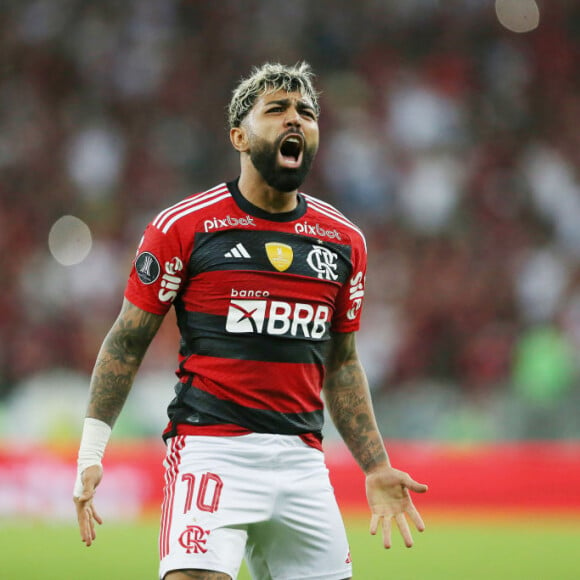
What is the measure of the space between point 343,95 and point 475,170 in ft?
7.83

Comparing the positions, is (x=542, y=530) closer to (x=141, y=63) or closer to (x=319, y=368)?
(x=319, y=368)

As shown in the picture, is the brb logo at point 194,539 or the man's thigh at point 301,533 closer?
the brb logo at point 194,539

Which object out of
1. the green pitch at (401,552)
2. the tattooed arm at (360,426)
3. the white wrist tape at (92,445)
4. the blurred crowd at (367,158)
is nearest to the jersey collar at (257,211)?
the tattooed arm at (360,426)

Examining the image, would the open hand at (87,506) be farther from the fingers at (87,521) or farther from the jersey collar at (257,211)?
the jersey collar at (257,211)

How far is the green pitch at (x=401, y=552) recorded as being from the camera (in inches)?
320

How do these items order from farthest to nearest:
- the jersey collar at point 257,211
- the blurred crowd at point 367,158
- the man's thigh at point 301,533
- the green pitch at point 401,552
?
the blurred crowd at point 367,158 < the green pitch at point 401,552 < the jersey collar at point 257,211 < the man's thigh at point 301,533

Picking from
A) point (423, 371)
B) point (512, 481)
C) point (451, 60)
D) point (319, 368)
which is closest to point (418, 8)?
point (451, 60)

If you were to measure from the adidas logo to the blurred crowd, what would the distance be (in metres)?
7.79

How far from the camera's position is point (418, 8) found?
55.8ft

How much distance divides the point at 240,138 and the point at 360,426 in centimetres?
122

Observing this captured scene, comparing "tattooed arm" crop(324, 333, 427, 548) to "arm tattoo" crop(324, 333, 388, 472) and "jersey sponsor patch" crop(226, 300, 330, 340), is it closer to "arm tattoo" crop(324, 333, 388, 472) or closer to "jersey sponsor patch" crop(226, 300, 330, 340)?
"arm tattoo" crop(324, 333, 388, 472)

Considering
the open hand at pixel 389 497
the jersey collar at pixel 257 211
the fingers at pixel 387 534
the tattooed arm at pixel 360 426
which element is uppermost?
the jersey collar at pixel 257 211

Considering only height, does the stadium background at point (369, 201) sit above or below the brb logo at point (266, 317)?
above

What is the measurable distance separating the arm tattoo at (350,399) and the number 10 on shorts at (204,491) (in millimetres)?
748
